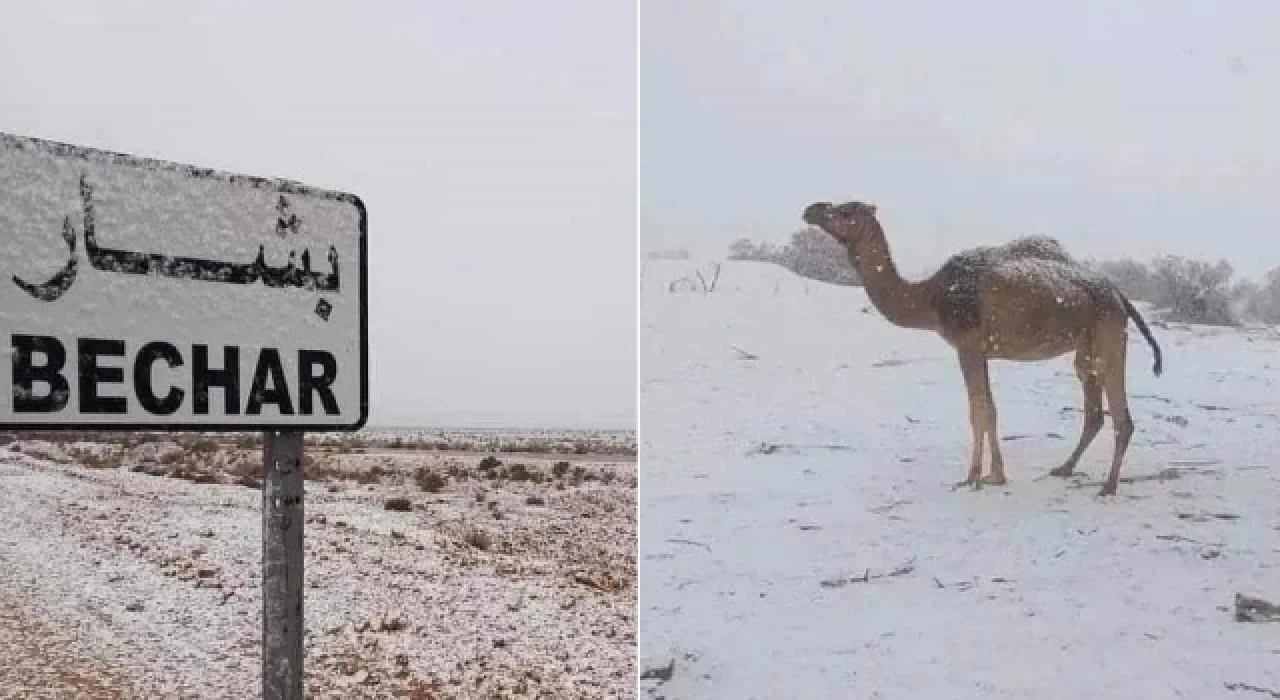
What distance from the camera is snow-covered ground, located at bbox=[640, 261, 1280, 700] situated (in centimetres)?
319

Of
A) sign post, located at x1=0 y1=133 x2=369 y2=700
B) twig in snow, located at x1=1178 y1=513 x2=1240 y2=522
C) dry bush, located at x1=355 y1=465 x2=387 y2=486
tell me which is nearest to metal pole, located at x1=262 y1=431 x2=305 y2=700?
sign post, located at x1=0 y1=133 x2=369 y2=700

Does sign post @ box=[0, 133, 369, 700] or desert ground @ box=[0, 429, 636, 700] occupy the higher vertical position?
sign post @ box=[0, 133, 369, 700]

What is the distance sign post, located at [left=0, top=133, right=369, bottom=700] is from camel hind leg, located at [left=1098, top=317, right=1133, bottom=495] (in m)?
2.65

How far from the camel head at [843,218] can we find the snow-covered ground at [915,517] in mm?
175

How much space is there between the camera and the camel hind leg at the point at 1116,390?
3.31 meters

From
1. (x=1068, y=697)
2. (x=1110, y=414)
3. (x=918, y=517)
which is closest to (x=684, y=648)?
(x=918, y=517)

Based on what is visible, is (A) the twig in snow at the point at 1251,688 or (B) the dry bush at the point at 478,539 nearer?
(A) the twig in snow at the point at 1251,688

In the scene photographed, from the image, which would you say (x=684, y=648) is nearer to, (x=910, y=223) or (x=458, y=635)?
(x=458, y=635)

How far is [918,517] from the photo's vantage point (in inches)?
136

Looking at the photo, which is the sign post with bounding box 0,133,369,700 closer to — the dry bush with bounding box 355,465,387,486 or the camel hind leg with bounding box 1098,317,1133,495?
the dry bush with bounding box 355,465,387,486

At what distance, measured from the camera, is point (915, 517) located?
3447mm

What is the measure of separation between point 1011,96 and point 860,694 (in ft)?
6.03

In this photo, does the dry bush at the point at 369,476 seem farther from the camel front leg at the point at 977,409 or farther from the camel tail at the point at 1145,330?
the camel tail at the point at 1145,330

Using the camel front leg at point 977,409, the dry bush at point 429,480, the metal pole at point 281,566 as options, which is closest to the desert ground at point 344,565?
the dry bush at point 429,480
